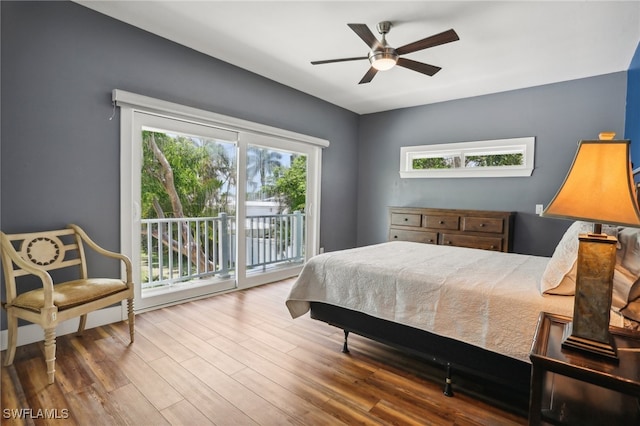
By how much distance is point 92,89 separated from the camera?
2.57 m

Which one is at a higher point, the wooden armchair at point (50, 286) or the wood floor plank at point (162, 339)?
the wooden armchair at point (50, 286)

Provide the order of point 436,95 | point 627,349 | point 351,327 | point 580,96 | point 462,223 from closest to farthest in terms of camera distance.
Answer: point 627,349 < point 351,327 < point 580,96 < point 462,223 < point 436,95

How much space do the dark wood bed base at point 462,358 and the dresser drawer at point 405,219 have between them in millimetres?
2493

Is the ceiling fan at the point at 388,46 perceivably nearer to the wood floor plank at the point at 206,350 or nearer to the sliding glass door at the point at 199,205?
the sliding glass door at the point at 199,205

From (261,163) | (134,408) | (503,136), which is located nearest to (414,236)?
(503,136)

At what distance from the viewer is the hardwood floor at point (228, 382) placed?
1599mm

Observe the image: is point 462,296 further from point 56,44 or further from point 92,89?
point 56,44

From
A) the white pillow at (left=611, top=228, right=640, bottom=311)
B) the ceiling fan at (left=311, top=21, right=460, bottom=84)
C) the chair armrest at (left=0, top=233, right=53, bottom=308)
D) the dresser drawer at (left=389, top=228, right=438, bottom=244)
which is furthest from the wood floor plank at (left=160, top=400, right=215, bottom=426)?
the dresser drawer at (left=389, top=228, right=438, bottom=244)

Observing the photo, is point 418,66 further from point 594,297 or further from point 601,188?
point 594,297

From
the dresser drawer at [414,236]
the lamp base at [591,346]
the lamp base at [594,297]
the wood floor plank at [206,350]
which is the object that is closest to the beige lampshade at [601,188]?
the lamp base at [594,297]

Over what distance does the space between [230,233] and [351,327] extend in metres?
2.33

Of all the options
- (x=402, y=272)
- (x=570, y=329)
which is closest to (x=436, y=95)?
(x=402, y=272)

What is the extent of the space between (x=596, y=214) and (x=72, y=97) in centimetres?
334

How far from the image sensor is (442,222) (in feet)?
13.5
